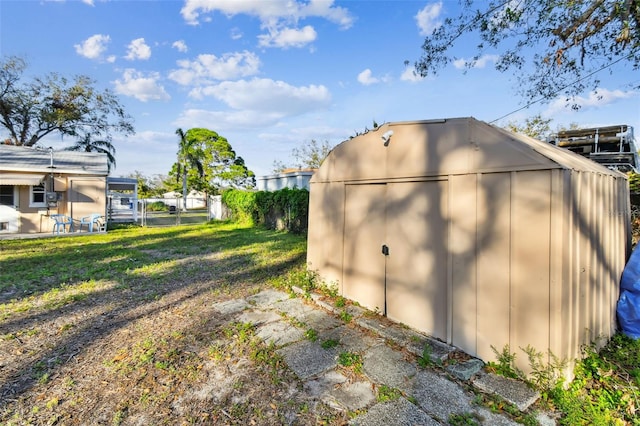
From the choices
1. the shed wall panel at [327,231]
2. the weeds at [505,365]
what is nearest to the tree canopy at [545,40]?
the shed wall panel at [327,231]

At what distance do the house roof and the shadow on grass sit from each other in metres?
3.54

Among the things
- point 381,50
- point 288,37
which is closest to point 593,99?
point 381,50

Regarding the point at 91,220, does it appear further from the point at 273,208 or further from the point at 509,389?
the point at 509,389

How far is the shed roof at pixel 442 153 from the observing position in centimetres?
274

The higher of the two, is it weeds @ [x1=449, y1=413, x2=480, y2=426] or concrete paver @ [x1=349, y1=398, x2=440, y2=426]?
weeds @ [x1=449, y1=413, x2=480, y2=426]

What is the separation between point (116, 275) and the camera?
6.34 m

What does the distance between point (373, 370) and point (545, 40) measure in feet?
26.5

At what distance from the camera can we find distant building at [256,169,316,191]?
1616 cm

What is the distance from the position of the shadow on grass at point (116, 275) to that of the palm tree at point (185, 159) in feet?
59.8

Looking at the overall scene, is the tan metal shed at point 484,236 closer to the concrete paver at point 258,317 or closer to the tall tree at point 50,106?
the concrete paver at point 258,317

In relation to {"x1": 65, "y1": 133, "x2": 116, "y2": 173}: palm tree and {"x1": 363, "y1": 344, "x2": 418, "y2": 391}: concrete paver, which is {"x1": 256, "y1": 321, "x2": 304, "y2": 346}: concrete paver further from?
{"x1": 65, "y1": 133, "x2": 116, "y2": 173}: palm tree

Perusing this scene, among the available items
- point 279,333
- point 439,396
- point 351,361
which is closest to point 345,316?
point 279,333

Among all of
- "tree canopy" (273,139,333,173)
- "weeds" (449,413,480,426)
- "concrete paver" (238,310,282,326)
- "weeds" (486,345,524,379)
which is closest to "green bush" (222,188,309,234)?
"concrete paver" (238,310,282,326)

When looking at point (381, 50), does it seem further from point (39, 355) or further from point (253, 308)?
point (39, 355)
